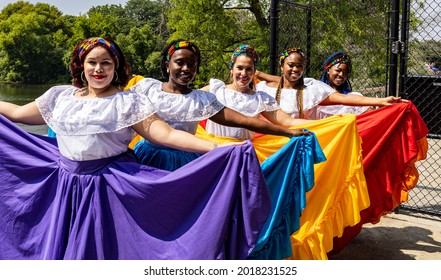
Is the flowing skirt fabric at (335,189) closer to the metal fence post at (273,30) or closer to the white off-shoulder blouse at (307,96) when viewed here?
the white off-shoulder blouse at (307,96)

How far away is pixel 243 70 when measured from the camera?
376 cm

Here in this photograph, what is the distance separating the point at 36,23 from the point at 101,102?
170 feet

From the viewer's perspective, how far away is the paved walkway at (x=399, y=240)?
4315 millimetres

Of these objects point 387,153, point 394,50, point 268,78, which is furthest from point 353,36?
point 387,153

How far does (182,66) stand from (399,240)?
2.87m

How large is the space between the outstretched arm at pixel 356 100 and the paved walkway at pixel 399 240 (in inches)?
51.7

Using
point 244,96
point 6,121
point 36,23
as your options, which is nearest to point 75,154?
point 6,121

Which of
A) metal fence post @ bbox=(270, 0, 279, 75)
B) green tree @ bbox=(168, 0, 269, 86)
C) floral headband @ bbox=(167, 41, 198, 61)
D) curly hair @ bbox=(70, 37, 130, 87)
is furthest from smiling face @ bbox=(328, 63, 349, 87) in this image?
green tree @ bbox=(168, 0, 269, 86)

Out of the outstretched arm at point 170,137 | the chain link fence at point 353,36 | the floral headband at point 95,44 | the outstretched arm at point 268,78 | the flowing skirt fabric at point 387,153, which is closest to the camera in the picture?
the outstretched arm at point 170,137

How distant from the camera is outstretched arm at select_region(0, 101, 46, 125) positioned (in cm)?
298

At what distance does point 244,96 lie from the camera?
12.4 feet

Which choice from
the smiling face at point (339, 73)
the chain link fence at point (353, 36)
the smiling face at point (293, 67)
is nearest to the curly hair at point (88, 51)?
the smiling face at point (293, 67)

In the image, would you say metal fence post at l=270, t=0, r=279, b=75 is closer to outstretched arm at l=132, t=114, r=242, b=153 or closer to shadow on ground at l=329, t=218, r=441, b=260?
shadow on ground at l=329, t=218, r=441, b=260

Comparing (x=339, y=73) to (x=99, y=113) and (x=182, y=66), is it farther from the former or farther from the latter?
(x=99, y=113)
